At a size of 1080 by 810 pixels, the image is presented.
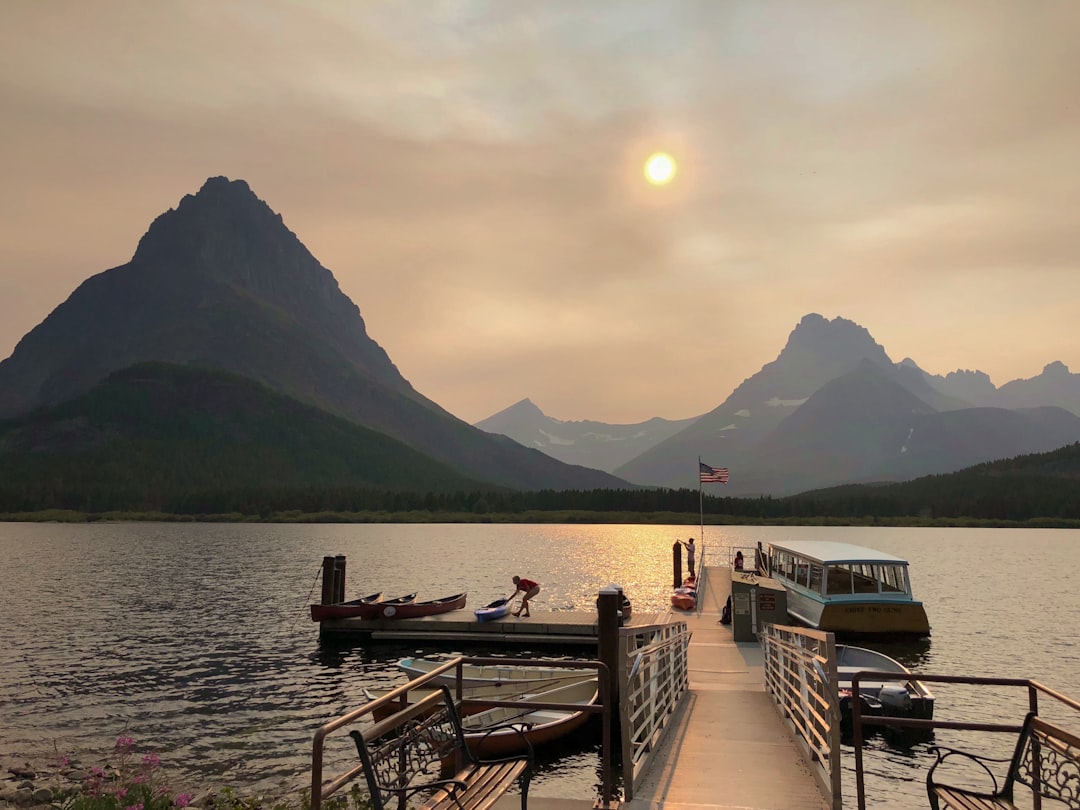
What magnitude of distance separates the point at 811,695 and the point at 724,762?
2712 mm

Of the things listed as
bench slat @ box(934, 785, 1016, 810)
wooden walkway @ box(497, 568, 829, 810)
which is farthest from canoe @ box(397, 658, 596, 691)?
bench slat @ box(934, 785, 1016, 810)

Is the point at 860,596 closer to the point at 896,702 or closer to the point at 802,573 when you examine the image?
the point at 802,573

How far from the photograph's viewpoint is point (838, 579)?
33.6 meters

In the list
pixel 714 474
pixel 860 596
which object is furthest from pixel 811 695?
pixel 714 474

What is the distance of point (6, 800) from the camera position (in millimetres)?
15547

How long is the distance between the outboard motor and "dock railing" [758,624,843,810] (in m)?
3.43

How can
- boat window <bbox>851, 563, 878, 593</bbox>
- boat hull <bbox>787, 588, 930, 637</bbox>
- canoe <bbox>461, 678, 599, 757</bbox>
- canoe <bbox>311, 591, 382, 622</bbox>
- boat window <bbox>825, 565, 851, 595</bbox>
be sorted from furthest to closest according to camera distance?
canoe <bbox>311, 591, 382, 622</bbox> → boat window <bbox>851, 563, 878, 593</bbox> → boat window <bbox>825, 565, 851, 595</bbox> → boat hull <bbox>787, 588, 930, 637</bbox> → canoe <bbox>461, 678, 599, 757</bbox>

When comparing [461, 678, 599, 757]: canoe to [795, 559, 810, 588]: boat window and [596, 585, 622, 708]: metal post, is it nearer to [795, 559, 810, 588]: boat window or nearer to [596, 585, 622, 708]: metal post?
[596, 585, 622, 708]: metal post

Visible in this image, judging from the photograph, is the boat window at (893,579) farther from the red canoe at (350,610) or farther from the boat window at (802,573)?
the red canoe at (350,610)

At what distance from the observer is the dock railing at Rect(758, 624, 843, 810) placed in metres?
9.83

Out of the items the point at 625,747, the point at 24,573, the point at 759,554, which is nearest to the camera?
the point at 625,747

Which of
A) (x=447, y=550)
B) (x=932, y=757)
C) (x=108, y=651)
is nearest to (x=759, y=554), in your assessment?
(x=932, y=757)

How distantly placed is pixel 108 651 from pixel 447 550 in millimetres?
70837

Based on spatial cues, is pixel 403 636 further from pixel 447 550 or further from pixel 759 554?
pixel 447 550
